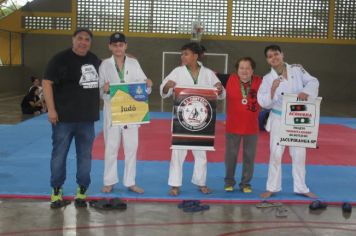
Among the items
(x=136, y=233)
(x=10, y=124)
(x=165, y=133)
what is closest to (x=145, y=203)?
(x=136, y=233)

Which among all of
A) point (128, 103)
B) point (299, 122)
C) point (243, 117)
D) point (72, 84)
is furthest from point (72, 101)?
point (299, 122)

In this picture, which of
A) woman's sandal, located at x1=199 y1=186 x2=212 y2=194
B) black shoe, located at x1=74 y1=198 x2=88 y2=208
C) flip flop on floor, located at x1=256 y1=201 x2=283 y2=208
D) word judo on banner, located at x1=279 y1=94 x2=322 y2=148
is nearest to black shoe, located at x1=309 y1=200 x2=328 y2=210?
flip flop on floor, located at x1=256 y1=201 x2=283 y2=208

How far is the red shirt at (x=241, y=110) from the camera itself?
202 inches

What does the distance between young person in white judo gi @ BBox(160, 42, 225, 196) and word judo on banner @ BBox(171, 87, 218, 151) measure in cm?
11

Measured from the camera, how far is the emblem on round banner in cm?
508

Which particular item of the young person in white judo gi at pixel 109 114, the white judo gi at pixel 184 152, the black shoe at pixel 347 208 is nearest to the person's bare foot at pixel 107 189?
the young person in white judo gi at pixel 109 114

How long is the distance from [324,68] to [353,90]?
1.70 meters

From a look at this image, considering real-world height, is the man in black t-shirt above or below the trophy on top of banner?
below

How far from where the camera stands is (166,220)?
14.0ft

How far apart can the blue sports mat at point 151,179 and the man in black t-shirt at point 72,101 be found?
0.44 m

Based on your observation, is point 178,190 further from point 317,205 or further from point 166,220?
point 317,205

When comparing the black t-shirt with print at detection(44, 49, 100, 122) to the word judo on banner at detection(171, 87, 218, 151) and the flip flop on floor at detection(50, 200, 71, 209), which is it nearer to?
the flip flop on floor at detection(50, 200, 71, 209)

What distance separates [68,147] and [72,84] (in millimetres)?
675

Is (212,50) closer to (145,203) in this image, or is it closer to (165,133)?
(165,133)
